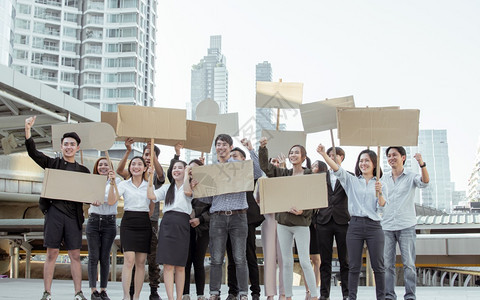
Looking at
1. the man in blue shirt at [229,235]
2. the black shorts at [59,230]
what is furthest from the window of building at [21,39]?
the man in blue shirt at [229,235]

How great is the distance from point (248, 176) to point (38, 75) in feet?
218

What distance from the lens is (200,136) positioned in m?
6.23

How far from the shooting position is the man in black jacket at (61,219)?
521 cm

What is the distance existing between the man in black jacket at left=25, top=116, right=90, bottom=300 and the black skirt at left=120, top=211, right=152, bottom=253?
447mm

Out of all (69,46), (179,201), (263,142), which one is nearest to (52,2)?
(69,46)

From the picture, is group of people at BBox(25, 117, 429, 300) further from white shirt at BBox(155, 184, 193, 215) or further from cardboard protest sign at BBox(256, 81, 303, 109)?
cardboard protest sign at BBox(256, 81, 303, 109)

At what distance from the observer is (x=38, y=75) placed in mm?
66312

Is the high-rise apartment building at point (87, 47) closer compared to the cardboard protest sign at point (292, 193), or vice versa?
the cardboard protest sign at point (292, 193)

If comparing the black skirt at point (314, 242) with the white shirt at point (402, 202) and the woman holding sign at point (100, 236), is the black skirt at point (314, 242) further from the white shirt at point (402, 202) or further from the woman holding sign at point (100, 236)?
the woman holding sign at point (100, 236)

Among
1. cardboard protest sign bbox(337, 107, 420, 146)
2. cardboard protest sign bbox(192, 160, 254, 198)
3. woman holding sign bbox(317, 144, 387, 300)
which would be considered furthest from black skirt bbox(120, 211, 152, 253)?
cardboard protest sign bbox(337, 107, 420, 146)

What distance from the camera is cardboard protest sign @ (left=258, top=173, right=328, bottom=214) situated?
205 inches

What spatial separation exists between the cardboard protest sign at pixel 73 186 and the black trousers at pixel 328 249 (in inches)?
91.0

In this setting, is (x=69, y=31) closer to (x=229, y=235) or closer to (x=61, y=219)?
(x=61, y=219)

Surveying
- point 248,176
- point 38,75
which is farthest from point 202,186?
point 38,75
